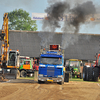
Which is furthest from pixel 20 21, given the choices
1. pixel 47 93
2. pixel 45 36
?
pixel 47 93

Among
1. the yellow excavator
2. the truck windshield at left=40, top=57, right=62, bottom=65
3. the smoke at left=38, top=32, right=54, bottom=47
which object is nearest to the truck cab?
the truck windshield at left=40, top=57, right=62, bottom=65

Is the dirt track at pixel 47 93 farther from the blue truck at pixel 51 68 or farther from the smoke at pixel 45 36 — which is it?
the smoke at pixel 45 36

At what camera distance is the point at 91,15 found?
26703 mm

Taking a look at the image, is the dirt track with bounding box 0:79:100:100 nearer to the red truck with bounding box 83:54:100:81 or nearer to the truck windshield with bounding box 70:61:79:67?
the red truck with bounding box 83:54:100:81

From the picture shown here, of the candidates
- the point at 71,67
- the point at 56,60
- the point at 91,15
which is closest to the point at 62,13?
the point at 91,15

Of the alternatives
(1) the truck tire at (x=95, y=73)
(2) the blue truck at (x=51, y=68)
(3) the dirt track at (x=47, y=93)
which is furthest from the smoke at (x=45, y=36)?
(3) the dirt track at (x=47, y=93)

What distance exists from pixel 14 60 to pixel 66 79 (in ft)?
28.5

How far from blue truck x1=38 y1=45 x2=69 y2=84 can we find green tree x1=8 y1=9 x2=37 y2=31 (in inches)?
2720

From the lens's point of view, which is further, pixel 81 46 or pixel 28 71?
pixel 81 46

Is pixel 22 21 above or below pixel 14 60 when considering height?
above

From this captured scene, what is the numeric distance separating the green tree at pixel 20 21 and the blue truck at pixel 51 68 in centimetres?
6909

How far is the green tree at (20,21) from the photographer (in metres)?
92.2

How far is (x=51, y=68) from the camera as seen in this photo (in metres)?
23.2

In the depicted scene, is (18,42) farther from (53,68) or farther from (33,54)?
(53,68)
